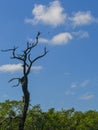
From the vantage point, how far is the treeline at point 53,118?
92275mm

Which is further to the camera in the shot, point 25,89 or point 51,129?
point 51,129

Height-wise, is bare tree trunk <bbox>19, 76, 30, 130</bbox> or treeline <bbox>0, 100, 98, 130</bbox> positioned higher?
treeline <bbox>0, 100, 98, 130</bbox>

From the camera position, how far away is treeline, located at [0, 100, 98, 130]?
9228cm

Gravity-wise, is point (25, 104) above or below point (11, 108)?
below

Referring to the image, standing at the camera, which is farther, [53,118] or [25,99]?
[53,118]

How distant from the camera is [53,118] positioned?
352 ft

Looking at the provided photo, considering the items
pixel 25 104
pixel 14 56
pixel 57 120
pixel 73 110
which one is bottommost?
pixel 25 104

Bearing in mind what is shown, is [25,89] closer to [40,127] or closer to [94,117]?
[40,127]

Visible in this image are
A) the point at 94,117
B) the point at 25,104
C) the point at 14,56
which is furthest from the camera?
the point at 94,117

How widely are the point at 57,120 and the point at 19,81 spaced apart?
81508 mm

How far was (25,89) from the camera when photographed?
91.1 ft

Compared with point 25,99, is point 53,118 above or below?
above

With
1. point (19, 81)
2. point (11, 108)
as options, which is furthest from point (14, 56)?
point (11, 108)

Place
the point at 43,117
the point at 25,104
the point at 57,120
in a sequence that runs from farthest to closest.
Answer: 1. the point at 57,120
2. the point at 43,117
3. the point at 25,104
